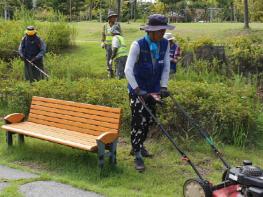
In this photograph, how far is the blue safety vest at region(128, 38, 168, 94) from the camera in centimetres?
598

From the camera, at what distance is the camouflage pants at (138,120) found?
244 inches

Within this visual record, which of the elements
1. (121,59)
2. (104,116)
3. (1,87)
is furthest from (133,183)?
(121,59)

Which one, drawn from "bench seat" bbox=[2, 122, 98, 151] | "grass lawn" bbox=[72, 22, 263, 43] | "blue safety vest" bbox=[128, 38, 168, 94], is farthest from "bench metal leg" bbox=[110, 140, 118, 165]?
"grass lawn" bbox=[72, 22, 263, 43]

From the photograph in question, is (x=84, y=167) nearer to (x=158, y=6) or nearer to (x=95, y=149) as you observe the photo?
(x=95, y=149)

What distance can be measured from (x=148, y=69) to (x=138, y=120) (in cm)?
67

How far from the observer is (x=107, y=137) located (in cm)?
595

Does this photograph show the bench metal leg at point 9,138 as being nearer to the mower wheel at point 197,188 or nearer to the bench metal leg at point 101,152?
the bench metal leg at point 101,152

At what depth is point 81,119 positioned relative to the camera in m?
6.82

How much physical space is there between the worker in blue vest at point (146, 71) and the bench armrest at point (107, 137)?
1.18ft

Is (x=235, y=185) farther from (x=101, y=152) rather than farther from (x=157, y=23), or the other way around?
(x=157, y=23)

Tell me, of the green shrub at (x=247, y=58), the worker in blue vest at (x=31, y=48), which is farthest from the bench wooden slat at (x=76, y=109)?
the green shrub at (x=247, y=58)

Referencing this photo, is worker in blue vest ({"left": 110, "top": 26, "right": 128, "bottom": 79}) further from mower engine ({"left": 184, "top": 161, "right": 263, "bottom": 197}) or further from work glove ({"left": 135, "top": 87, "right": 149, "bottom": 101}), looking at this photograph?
mower engine ({"left": 184, "top": 161, "right": 263, "bottom": 197})

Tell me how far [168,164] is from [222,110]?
4.19 feet

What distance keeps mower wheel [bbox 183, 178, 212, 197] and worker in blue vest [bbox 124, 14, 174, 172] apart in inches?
50.5
